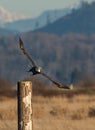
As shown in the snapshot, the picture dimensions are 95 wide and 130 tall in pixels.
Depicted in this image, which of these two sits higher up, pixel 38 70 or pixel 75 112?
pixel 38 70

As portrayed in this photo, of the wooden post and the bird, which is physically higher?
the bird

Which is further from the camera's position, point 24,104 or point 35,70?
point 24,104

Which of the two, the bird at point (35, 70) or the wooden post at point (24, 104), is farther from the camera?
the wooden post at point (24, 104)

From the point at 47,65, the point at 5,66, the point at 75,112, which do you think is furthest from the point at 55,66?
the point at 75,112

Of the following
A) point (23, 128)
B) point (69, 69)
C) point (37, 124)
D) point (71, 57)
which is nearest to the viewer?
point (23, 128)

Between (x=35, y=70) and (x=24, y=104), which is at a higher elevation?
(x=35, y=70)

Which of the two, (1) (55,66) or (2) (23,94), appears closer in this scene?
(2) (23,94)

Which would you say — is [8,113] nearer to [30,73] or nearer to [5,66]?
[30,73]

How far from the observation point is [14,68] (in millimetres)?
183000

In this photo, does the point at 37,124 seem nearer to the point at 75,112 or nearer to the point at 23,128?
the point at 75,112

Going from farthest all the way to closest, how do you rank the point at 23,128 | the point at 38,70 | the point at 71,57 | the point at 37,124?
the point at 71,57
the point at 37,124
the point at 23,128
the point at 38,70

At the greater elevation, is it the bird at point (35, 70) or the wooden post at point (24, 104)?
the bird at point (35, 70)

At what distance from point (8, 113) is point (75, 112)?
2471 millimetres

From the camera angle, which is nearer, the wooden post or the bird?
the bird
